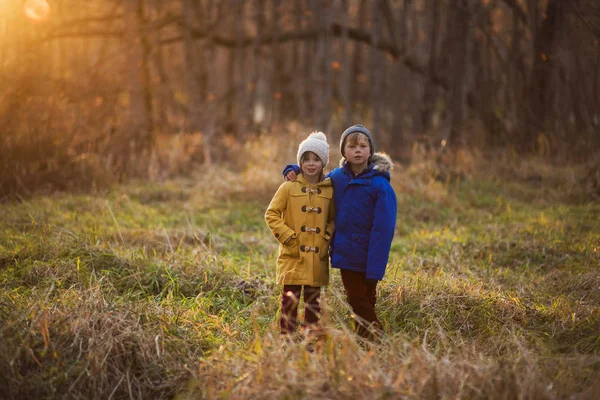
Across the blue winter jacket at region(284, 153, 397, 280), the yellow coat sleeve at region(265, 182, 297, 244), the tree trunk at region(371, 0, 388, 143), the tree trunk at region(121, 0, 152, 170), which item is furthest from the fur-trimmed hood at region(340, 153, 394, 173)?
the tree trunk at region(371, 0, 388, 143)

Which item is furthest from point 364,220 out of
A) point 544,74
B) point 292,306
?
→ point 544,74

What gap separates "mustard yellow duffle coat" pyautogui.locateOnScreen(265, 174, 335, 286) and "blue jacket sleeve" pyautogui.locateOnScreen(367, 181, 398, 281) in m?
0.33

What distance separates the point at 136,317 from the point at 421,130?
1248cm

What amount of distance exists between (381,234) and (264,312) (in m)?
1.34

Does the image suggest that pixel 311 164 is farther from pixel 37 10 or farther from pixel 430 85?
pixel 430 85

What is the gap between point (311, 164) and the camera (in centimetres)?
340

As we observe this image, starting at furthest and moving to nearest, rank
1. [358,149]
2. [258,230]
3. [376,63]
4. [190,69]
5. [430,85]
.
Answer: [430,85], [190,69], [376,63], [258,230], [358,149]

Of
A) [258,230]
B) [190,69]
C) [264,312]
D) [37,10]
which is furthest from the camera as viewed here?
[190,69]

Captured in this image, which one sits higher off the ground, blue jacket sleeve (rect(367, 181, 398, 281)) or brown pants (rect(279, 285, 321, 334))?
blue jacket sleeve (rect(367, 181, 398, 281))

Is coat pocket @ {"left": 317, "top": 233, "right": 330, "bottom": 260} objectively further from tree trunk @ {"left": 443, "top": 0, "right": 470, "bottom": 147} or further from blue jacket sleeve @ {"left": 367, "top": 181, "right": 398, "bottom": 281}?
tree trunk @ {"left": 443, "top": 0, "right": 470, "bottom": 147}

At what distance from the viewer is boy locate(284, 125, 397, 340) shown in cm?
325

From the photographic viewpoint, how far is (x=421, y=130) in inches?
579

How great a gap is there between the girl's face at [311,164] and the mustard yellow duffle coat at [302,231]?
0.07m

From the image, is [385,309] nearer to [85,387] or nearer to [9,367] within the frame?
[85,387]
